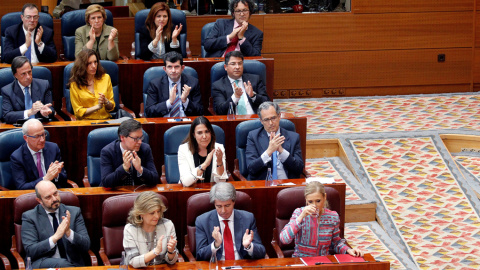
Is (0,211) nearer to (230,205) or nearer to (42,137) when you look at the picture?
(42,137)

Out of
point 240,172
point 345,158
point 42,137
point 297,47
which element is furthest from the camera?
point 297,47

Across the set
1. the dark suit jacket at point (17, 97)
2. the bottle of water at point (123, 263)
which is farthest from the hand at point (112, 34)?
the bottle of water at point (123, 263)

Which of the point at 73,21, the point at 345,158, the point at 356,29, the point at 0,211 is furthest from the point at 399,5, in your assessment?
the point at 0,211

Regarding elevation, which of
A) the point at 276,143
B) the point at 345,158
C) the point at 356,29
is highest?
the point at 356,29

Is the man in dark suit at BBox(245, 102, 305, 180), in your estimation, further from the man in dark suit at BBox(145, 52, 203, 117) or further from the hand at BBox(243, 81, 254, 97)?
the man in dark suit at BBox(145, 52, 203, 117)

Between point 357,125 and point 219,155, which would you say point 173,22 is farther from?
point 219,155

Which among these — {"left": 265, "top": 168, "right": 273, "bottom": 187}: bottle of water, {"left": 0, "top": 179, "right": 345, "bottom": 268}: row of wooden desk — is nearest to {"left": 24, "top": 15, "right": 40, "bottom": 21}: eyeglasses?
{"left": 0, "top": 179, "right": 345, "bottom": 268}: row of wooden desk

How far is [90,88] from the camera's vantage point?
494 cm

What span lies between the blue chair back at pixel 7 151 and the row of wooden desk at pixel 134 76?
1.11 m

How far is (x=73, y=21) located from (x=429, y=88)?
3.09 metres

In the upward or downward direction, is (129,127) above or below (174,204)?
above

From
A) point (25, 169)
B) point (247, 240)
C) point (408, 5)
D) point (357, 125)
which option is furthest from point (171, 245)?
point (408, 5)

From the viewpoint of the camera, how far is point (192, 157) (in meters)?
4.15

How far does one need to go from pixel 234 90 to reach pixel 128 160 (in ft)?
4.09
